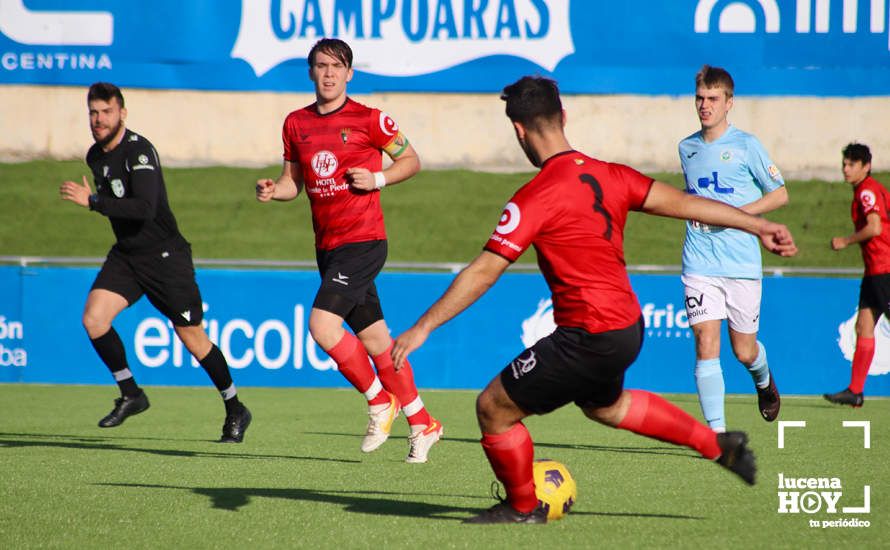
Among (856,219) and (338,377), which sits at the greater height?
(856,219)

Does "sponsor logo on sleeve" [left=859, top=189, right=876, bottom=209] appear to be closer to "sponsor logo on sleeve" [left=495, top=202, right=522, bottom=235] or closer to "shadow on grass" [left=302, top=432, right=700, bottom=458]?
"shadow on grass" [left=302, top=432, right=700, bottom=458]

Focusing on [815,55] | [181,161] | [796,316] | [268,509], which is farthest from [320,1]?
[268,509]

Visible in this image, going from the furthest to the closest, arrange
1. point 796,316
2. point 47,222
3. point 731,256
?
point 47,222 < point 796,316 < point 731,256

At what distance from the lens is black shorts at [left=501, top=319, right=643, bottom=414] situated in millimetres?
5293

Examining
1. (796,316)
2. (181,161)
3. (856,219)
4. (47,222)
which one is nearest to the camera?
(856,219)

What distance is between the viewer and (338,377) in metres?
14.1

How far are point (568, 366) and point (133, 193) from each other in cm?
428

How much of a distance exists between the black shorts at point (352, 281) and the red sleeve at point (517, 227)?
2759mm

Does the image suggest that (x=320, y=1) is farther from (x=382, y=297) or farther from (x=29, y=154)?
(x=382, y=297)

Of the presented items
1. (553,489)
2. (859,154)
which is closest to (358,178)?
(553,489)

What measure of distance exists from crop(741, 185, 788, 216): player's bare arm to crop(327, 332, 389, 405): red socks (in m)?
2.64

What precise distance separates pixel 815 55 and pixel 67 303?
46.5ft

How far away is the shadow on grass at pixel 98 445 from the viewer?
8.21 metres

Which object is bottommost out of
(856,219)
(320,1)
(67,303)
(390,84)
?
(67,303)
